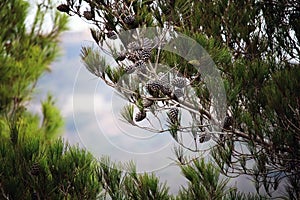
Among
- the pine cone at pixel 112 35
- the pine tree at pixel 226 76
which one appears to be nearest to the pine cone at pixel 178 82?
the pine tree at pixel 226 76

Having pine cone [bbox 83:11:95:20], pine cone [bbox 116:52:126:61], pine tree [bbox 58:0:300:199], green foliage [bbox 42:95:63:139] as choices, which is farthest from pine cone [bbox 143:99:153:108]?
green foliage [bbox 42:95:63:139]

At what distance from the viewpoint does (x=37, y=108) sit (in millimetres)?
3072

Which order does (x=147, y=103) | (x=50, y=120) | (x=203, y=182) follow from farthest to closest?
(x=50, y=120), (x=147, y=103), (x=203, y=182)

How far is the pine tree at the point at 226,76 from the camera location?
123 centimetres

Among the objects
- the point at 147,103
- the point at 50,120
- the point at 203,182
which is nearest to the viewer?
the point at 203,182

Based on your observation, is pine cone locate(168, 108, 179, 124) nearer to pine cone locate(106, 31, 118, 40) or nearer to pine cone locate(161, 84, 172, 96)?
pine cone locate(161, 84, 172, 96)

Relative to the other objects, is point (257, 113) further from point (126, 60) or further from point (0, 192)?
point (0, 192)

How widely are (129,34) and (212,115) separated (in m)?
0.29

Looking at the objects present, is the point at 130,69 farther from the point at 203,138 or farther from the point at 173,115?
the point at 203,138

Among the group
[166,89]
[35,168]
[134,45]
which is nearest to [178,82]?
[166,89]

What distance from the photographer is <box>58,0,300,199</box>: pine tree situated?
48.6 inches

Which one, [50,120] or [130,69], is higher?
[50,120]

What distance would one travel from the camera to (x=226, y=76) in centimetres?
143

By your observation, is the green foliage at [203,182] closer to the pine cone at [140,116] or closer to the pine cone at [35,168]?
the pine cone at [140,116]
